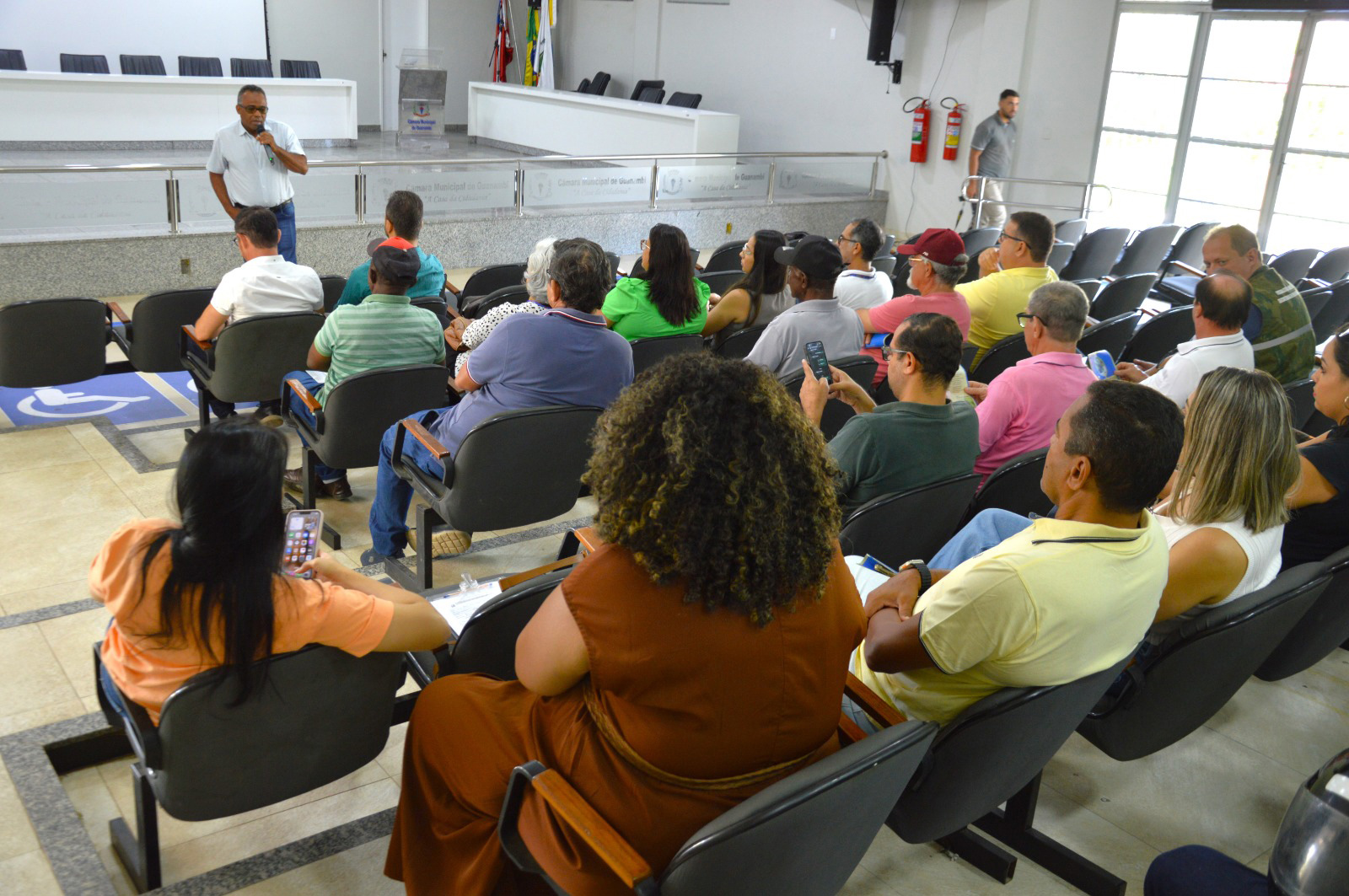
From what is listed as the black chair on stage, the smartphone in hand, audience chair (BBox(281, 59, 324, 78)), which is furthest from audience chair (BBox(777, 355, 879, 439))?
audience chair (BBox(281, 59, 324, 78))

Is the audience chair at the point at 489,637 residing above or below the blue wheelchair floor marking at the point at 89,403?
above

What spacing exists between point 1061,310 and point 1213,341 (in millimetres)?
791

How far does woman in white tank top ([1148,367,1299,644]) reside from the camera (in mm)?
2191

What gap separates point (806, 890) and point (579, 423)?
170 cm

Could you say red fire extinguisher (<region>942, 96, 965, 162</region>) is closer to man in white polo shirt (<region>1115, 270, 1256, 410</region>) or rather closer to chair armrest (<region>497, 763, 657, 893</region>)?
man in white polo shirt (<region>1115, 270, 1256, 410</region>)

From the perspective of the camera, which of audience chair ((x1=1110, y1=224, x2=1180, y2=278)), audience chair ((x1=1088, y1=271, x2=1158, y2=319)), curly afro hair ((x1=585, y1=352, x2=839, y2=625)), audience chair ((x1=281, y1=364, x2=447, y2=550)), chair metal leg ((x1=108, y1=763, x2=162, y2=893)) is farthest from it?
audience chair ((x1=1110, y1=224, x2=1180, y2=278))

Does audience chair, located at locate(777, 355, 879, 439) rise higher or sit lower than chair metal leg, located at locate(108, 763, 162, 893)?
higher

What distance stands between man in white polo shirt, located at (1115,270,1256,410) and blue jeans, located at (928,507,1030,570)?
156cm

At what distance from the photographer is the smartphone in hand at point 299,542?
71.9 inches

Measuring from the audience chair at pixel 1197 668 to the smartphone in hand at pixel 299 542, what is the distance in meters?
1.64

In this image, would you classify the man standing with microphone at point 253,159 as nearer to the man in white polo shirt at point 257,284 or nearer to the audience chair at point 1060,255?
the man in white polo shirt at point 257,284

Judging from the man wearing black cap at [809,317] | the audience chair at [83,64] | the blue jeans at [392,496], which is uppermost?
the audience chair at [83,64]

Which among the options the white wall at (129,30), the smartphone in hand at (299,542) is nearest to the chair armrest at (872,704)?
the smartphone in hand at (299,542)

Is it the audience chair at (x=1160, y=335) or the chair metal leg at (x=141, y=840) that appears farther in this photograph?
the audience chair at (x=1160, y=335)
